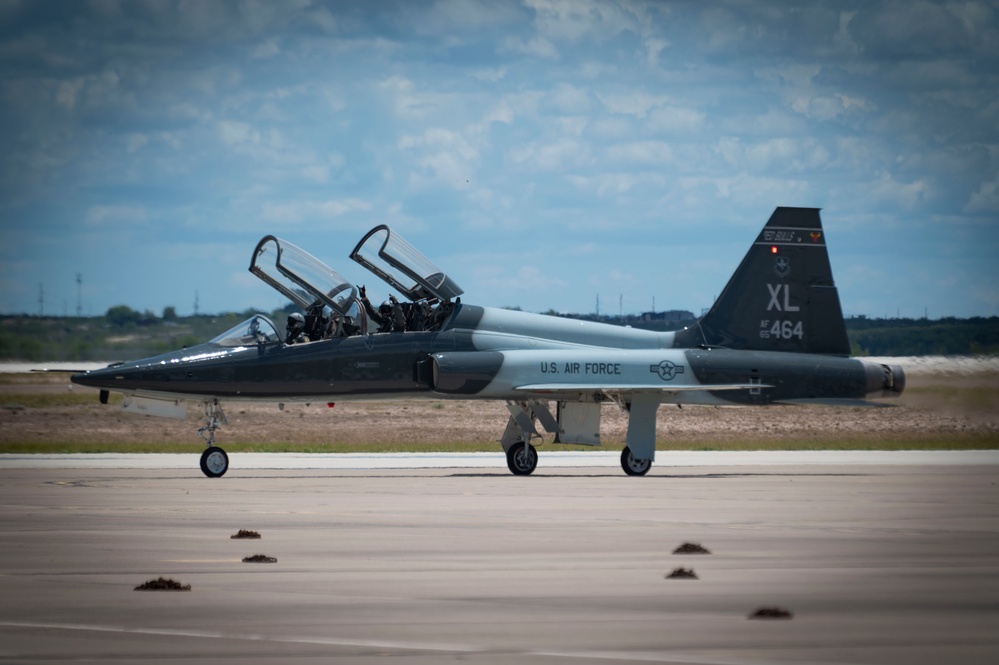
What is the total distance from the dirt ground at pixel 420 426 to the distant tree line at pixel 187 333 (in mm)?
2393

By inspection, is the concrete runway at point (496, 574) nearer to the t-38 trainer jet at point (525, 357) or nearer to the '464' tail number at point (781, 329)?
the t-38 trainer jet at point (525, 357)

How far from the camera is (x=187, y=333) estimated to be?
206ft

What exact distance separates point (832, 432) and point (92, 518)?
29511 millimetres

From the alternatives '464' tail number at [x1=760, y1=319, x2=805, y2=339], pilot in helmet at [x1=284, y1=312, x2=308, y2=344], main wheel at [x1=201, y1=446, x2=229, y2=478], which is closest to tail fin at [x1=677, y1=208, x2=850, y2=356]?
'464' tail number at [x1=760, y1=319, x2=805, y2=339]

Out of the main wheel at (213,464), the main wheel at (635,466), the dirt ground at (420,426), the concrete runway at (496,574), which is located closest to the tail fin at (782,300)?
the main wheel at (635,466)

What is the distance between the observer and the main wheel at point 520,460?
25.8 m

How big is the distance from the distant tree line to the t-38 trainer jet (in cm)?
139

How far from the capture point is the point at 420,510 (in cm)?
1766

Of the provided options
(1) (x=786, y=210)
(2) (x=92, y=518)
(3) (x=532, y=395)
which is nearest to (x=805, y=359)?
(1) (x=786, y=210)

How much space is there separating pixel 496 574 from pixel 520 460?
14.1 metres

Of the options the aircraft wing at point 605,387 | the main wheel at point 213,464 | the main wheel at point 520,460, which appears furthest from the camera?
the main wheel at point 520,460

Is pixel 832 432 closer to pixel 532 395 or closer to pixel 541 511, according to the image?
pixel 532 395

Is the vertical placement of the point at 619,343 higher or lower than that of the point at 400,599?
higher

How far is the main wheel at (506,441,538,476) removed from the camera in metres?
25.8
